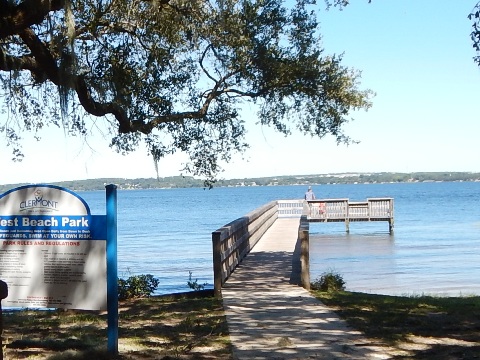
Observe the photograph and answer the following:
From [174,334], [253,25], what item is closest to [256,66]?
[253,25]

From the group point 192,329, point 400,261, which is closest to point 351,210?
point 400,261

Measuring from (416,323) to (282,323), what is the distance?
1454mm

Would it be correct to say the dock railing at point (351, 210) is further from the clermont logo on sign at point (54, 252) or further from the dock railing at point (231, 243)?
the clermont logo on sign at point (54, 252)

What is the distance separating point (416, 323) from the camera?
7949 millimetres

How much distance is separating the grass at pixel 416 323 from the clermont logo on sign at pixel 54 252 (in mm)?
2727

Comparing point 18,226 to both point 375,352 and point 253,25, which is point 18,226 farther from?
point 253,25

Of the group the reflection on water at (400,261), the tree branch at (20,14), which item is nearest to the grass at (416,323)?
the tree branch at (20,14)

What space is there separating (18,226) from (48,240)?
31 centimetres

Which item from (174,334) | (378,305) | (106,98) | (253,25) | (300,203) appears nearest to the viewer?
(174,334)

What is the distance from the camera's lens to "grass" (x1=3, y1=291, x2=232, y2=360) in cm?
644

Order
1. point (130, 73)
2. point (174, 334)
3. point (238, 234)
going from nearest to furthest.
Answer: point (174, 334) < point (130, 73) < point (238, 234)

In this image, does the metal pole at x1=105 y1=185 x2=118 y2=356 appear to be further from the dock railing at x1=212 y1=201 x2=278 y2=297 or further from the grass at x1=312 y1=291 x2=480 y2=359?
the dock railing at x1=212 y1=201 x2=278 y2=297

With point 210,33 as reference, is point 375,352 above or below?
below

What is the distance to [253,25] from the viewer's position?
12.3 metres
